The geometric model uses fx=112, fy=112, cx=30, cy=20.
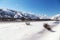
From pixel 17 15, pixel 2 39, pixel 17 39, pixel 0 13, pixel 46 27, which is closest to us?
pixel 2 39

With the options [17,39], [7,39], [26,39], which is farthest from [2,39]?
[26,39]

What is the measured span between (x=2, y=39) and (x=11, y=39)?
24.8 inches

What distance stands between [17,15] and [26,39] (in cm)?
15812

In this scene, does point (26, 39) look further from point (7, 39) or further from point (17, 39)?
point (7, 39)

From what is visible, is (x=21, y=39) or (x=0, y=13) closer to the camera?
(x=21, y=39)

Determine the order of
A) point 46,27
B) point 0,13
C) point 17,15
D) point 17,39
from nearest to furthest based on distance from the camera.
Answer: point 17,39 → point 46,27 → point 0,13 → point 17,15

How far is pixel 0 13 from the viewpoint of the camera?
138m

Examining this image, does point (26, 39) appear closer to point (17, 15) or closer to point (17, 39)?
point (17, 39)

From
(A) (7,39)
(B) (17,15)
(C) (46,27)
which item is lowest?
(B) (17,15)

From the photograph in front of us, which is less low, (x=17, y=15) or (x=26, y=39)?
(x=26, y=39)

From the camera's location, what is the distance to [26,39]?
8.25m

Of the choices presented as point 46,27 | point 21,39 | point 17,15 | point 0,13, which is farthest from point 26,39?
point 17,15

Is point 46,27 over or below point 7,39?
below

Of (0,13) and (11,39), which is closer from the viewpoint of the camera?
(11,39)
